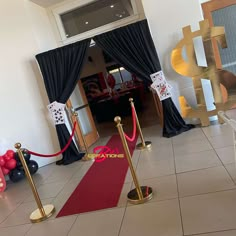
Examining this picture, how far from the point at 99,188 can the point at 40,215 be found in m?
0.79

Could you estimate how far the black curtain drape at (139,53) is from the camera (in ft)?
14.9

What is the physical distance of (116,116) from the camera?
4453 mm

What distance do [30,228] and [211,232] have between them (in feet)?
6.24

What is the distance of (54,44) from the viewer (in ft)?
18.4

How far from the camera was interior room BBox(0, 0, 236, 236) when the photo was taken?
309 centimetres

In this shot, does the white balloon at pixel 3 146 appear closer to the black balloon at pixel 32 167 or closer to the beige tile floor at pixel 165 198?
the black balloon at pixel 32 167

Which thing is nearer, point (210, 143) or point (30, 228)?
point (30, 228)

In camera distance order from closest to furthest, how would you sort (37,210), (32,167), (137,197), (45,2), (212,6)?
1. (137,197)
2. (37,210)
3. (32,167)
4. (212,6)
5. (45,2)

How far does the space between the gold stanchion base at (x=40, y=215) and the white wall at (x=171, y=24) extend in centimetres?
300

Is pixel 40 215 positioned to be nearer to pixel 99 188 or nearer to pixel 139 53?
pixel 99 188

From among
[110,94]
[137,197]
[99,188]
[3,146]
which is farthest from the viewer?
[110,94]

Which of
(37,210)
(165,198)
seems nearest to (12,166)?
(37,210)

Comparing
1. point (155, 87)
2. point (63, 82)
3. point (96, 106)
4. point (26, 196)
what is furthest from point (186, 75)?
point (96, 106)

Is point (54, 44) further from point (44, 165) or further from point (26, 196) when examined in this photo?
point (26, 196)
